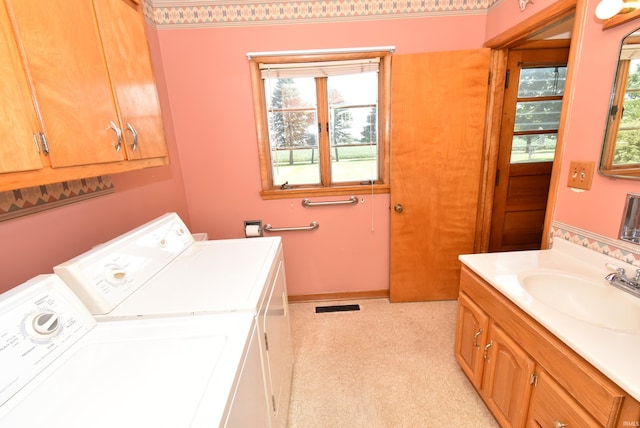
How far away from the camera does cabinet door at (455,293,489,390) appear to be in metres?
1.45

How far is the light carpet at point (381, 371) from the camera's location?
154cm

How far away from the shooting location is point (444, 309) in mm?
2459

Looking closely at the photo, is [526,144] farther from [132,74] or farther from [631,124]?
[132,74]

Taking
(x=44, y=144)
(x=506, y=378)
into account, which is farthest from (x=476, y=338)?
(x=44, y=144)

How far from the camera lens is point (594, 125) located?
132 centimetres

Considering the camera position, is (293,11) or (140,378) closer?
(140,378)

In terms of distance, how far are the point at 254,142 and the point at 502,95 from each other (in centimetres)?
201

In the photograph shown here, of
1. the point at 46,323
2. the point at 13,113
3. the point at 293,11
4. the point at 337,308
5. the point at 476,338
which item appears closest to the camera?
the point at 13,113

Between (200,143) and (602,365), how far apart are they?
2595 millimetres

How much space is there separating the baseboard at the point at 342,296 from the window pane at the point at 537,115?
1.98 meters

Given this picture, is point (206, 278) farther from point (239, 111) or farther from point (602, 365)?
point (239, 111)

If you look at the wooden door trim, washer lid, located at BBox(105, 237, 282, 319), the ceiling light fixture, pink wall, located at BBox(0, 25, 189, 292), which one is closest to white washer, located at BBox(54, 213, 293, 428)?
washer lid, located at BBox(105, 237, 282, 319)

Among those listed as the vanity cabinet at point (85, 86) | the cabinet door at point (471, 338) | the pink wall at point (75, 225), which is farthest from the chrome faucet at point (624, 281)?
the pink wall at point (75, 225)

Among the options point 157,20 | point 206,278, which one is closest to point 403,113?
point 206,278
